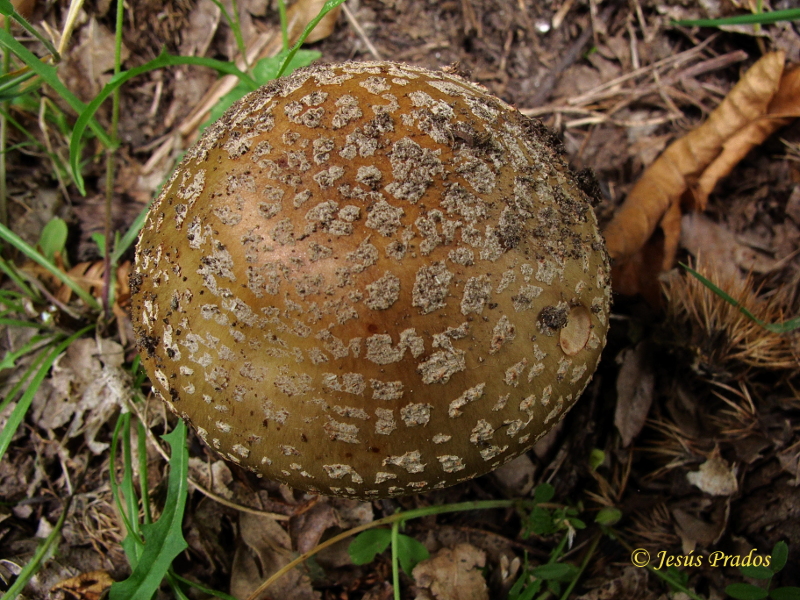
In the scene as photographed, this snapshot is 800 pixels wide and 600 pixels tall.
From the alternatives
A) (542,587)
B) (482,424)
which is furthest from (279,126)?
(542,587)

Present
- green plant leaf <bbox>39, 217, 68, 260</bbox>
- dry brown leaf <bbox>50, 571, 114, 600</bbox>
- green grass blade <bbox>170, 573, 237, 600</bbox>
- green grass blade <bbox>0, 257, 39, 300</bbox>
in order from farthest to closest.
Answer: green plant leaf <bbox>39, 217, 68, 260</bbox> → green grass blade <bbox>0, 257, 39, 300</bbox> → dry brown leaf <bbox>50, 571, 114, 600</bbox> → green grass blade <bbox>170, 573, 237, 600</bbox>

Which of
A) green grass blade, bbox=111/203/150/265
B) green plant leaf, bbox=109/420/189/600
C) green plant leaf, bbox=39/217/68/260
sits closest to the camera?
green plant leaf, bbox=109/420/189/600

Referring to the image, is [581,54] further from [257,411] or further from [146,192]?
[257,411]

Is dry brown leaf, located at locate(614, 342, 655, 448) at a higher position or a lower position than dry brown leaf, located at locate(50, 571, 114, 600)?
higher

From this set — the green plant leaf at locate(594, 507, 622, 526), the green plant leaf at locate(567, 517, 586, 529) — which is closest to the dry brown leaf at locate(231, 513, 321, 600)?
the green plant leaf at locate(567, 517, 586, 529)

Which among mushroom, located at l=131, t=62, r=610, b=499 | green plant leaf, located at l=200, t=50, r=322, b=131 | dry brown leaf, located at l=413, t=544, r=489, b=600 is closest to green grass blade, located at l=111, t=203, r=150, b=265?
green plant leaf, located at l=200, t=50, r=322, b=131

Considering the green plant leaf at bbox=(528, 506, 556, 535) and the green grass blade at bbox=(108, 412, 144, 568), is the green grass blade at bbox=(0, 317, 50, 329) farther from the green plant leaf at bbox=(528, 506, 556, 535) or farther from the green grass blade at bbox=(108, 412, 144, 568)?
the green plant leaf at bbox=(528, 506, 556, 535)

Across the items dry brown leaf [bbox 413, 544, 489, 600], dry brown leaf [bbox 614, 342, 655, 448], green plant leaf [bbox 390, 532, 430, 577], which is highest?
dry brown leaf [bbox 614, 342, 655, 448]

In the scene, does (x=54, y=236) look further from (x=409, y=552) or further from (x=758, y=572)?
(x=758, y=572)

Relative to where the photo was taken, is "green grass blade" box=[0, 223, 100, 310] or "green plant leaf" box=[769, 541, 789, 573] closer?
"green plant leaf" box=[769, 541, 789, 573]
